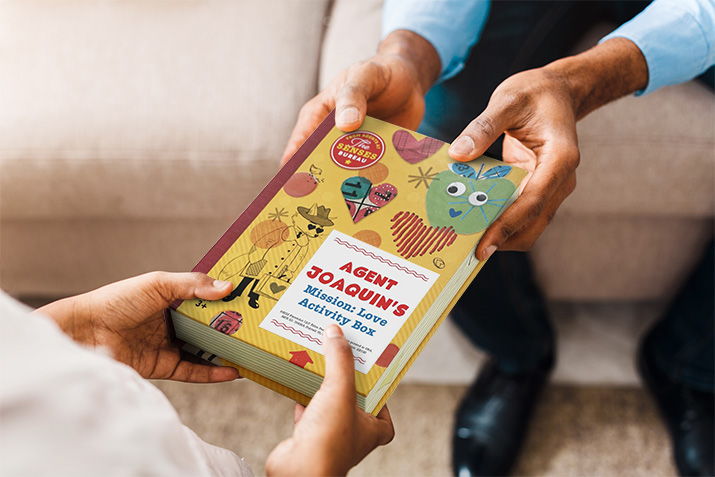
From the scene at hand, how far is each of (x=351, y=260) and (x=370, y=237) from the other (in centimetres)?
3

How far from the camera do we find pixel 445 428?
1031 millimetres

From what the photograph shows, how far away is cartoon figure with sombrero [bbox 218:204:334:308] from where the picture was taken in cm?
49

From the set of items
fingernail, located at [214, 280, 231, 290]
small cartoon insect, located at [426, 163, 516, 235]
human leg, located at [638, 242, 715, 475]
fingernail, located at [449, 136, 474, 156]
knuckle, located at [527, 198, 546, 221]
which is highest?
fingernail, located at [449, 136, 474, 156]

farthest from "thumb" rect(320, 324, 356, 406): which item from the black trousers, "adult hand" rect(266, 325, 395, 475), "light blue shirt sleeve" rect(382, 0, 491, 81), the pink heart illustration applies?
"light blue shirt sleeve" rect(382, 0, 491, 81)

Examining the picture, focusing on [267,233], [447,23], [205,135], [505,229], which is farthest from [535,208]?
[205,135]

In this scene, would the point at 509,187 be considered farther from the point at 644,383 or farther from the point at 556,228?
the point at 644,383

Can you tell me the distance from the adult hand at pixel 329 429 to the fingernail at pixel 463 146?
22cm

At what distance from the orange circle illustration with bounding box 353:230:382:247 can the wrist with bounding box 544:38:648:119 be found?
346mm

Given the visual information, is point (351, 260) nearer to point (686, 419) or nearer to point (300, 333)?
point (300, 333)

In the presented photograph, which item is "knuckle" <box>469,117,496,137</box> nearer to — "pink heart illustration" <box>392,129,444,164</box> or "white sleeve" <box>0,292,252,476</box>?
"pink heart illustration" <box>392,129,444,164</box>

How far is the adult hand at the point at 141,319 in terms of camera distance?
19.2 inches

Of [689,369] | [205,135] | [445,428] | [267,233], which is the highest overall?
[267,233]

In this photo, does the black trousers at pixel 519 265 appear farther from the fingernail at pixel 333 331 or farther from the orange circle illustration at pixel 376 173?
the fingernail at pixel 333 331

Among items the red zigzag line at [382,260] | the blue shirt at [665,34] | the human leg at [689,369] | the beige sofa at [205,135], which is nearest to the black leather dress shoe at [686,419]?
the human leg at [689,369]
